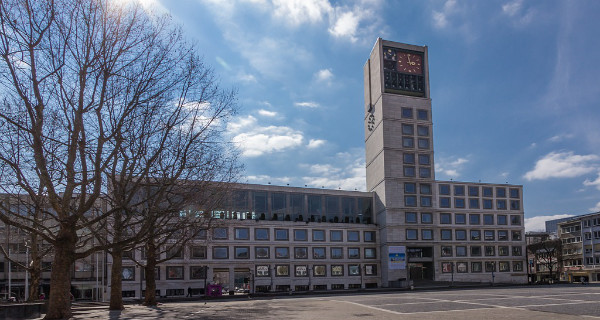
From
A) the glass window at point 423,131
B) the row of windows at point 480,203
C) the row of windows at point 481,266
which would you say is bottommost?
the row of windows at point 481,266

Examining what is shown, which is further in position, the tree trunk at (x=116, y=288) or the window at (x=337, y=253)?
the window at (x=337, y=253)

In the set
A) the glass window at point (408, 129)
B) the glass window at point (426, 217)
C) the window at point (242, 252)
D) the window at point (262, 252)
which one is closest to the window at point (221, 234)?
the window at point (242, 252)

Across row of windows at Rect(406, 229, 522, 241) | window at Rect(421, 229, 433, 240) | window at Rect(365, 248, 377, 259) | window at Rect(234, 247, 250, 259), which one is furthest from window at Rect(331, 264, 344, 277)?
window at Rect(421, 229, 433, 240)

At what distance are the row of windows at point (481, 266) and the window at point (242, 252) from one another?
3681 centimetres

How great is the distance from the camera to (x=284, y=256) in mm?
91938

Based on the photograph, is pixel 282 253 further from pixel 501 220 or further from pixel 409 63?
pixel 501 220

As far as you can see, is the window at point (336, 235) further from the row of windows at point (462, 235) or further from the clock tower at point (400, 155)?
the row of windows at point (462, 235)

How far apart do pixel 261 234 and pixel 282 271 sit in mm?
7524

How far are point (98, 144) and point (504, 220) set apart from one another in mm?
95372

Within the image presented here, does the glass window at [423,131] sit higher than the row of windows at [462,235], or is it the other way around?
the glass window at [423,131]

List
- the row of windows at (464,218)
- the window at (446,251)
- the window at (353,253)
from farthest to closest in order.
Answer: the window at (446,251)
the row of windows at (464,218)
the window at (353,253)

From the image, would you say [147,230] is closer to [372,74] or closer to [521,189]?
[372,74]

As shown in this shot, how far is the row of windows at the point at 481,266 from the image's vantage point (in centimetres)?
9700

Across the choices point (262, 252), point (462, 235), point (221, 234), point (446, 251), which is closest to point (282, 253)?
point (262, 252)
